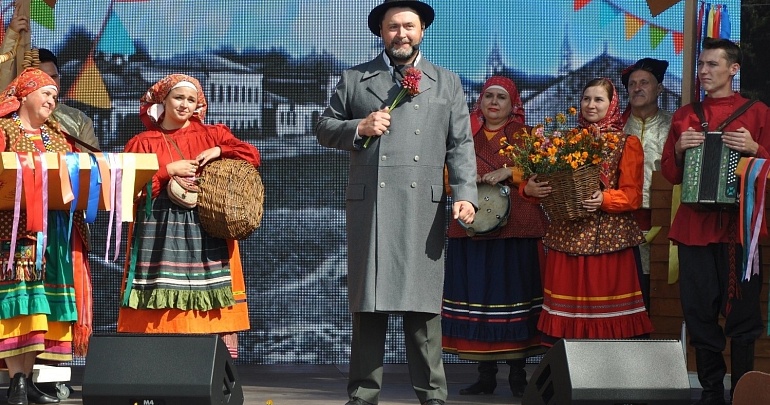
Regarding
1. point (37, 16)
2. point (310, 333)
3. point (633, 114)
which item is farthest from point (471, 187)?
point (37, 16)

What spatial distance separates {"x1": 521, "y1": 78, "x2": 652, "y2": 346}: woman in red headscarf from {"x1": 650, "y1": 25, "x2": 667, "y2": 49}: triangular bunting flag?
1491mm

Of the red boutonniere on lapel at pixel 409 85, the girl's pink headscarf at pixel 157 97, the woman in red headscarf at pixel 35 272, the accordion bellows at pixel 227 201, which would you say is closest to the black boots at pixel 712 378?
the red boutonniere on lapel at pixel 409 85

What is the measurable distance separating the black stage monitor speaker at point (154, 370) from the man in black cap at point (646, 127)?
279 centimetres

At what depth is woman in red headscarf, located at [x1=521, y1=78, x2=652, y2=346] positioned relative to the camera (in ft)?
19.2

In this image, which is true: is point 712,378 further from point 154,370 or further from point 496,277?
point 154,370

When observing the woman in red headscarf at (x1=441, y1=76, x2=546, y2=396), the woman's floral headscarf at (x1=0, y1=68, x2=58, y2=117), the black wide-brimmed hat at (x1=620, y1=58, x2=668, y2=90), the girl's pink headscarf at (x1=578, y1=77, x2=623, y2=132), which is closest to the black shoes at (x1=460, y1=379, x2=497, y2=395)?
the woman in red headscarf at (x1=441, y1=76, x2=546, y2=396)

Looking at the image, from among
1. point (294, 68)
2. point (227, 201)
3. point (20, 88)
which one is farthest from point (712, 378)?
point (20, 88)

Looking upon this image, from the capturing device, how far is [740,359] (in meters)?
5.51

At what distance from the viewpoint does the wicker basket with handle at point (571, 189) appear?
5.65 metres

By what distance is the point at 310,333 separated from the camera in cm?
728

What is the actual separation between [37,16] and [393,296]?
366 centimetres

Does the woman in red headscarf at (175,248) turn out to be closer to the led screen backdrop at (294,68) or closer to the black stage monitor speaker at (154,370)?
the black stage monitor speaker at (154,370)

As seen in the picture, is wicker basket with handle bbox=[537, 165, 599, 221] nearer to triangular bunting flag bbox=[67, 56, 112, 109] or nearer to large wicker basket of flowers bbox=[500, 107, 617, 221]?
large wicker basket of flowers bbox=[500, 107, 617, 221]

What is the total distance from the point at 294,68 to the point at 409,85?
2.52 meters
